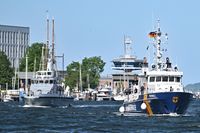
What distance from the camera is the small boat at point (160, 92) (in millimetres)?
102812

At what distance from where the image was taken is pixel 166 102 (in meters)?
103

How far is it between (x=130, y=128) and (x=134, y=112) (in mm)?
27161

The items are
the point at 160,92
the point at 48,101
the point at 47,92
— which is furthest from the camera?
the point at 47,92

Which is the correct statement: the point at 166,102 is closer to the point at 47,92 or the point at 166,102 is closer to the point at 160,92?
the point at 160,92

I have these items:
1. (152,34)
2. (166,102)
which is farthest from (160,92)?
(152,34)

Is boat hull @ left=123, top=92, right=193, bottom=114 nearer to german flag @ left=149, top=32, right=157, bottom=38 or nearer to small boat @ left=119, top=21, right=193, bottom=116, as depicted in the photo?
small boat @ left=119, top=21, right=193, bottom=116

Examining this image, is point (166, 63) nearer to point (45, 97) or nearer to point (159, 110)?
point (159, 110)

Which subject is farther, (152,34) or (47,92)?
(47,92)

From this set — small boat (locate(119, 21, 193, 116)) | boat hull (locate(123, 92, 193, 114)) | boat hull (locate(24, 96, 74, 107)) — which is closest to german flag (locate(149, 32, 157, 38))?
small boat (locate(119, 21, 193, 116))

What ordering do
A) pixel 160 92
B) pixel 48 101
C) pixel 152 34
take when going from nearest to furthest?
1. pixel 160 92
2. pixel 152 34
3. pixel 48 101

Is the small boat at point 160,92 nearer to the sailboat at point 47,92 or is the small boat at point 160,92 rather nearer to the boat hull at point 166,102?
the boat hull at point 166,102

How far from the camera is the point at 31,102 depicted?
534 feet

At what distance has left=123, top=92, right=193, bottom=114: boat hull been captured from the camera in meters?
103

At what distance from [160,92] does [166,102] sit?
4.69 feet
